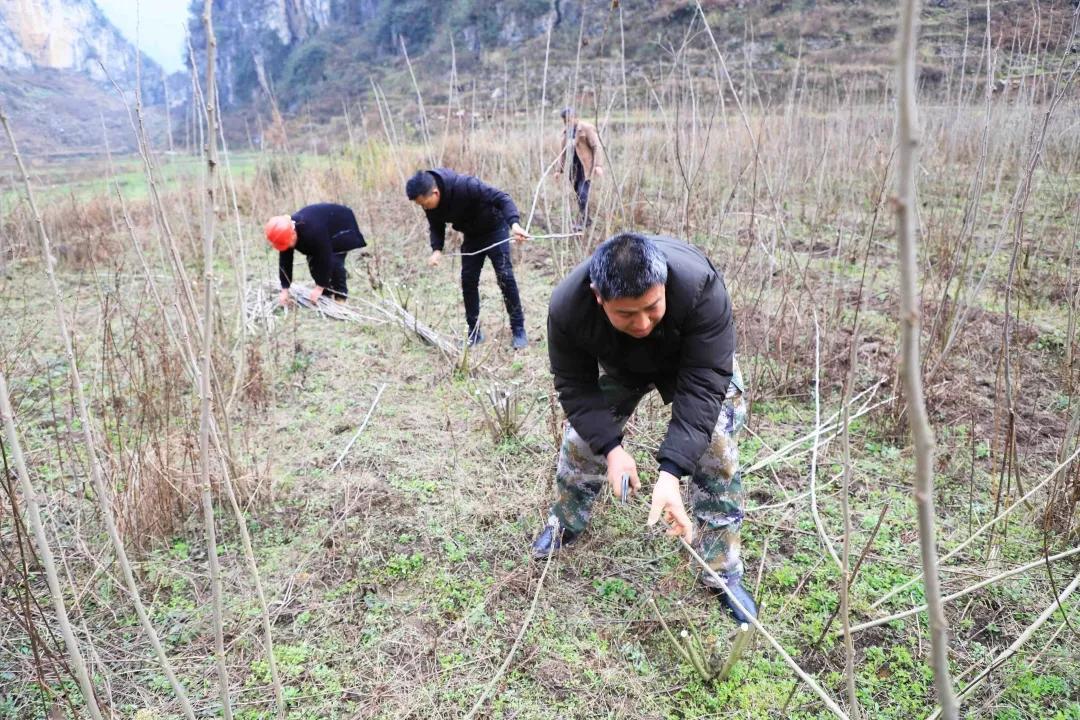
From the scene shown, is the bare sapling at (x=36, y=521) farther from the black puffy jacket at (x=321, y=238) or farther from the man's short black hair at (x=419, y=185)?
the black puffy jacket at (x=321, y=238)

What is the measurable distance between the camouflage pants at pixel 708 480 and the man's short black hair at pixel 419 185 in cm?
205

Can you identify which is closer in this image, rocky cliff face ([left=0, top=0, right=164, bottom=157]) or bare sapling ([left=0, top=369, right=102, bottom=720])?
bare sapling ([left=0, top=369, right=102, bottom=720])

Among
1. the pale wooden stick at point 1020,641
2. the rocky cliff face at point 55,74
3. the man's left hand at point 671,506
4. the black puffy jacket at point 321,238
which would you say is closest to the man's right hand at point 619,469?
the man's left hand at point 671,506

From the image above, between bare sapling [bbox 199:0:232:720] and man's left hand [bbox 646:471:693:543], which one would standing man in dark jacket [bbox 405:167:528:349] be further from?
bare sapling [bbox 199:0:232:720]

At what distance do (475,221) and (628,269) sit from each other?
8.46 ft

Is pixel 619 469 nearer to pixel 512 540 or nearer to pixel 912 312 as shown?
pixel 512 540

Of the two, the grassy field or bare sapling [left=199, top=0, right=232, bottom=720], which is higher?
bare sapling [left=199, top=0, right=232, bottom=720]

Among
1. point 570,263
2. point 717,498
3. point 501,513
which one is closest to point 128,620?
point 501,513

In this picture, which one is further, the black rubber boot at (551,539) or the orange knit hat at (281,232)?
the orange knit hat at (281,232)

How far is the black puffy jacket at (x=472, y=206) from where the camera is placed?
12.5 feet

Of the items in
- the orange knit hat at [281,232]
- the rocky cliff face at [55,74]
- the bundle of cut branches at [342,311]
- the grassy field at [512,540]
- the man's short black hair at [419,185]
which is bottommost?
the grassy field at [512,540]

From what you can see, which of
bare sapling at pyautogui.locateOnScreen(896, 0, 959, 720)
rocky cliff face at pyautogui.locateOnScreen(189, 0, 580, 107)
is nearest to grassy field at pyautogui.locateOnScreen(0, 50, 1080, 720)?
bare sapling at pyautogui.locateOnScreen(896, 0, 959, 720)

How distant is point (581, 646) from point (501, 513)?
0.69 m

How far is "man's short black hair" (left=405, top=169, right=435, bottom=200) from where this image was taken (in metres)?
3.62
